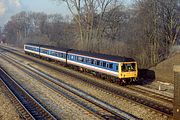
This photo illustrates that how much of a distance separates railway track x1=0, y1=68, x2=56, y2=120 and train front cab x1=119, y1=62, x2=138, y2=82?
8095 millimetres

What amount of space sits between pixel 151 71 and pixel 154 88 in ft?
15.5

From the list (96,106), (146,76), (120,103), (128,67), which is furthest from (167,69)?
(96,106)

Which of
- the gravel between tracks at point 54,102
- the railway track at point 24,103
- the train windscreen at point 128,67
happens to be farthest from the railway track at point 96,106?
the train windscreen at point 128,67

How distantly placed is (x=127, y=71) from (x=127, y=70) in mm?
89

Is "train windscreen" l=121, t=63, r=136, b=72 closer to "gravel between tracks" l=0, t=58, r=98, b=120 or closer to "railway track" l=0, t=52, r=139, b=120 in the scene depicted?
"railway track" l=0, t=52, r=139, b=120

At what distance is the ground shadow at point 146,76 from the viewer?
92.3ft

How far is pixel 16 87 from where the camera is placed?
24734 millimetres

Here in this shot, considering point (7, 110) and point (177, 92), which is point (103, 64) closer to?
point (7, 110)

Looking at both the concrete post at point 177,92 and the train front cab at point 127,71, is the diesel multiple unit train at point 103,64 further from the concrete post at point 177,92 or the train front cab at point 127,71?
the concrete post at point 177,92

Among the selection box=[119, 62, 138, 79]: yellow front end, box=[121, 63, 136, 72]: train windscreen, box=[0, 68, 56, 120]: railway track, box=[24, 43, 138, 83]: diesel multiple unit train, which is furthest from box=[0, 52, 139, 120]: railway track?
box=[121, 63, 136, 72]: train windscreen

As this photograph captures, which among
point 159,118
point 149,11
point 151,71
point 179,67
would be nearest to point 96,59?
point 151,71

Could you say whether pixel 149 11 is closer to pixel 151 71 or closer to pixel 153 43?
pixel 153 43

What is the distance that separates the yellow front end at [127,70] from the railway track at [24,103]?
8.07 m

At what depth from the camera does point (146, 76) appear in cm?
2994
